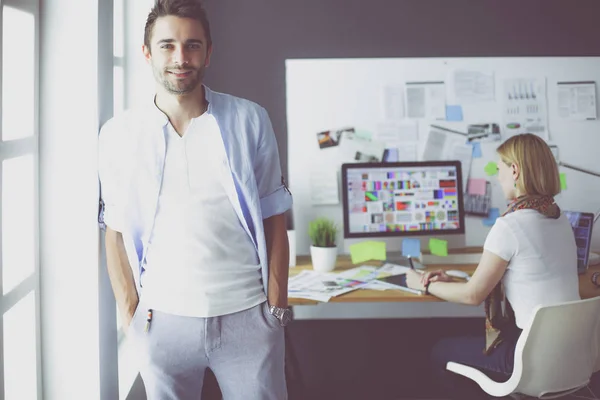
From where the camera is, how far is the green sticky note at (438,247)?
2.92m

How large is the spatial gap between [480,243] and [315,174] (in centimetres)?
93

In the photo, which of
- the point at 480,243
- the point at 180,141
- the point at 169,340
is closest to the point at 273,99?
the point at 480,243

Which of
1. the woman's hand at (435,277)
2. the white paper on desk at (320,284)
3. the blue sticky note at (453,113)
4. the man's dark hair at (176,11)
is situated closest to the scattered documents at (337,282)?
the white paper on desk at (320,284)

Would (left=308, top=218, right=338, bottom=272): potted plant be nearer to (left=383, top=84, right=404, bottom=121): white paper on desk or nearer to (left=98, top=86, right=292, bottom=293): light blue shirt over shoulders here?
(left=383, top=84, right=404, bottom=121): white paper on desk

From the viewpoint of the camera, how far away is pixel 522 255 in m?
2.15

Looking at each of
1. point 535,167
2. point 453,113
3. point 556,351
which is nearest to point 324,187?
point 453,113

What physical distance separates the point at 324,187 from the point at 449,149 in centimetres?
67

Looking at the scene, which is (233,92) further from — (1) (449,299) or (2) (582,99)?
(2) (582,99)

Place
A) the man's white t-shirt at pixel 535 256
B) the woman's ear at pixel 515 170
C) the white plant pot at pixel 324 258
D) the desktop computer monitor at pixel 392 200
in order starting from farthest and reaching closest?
the desktop computer monitor at pixel 392 200 → the white plant pot at pixel 324 258 → the woman's ear at pixel 515 170 → the man's white t-shirt at pixel 535 256

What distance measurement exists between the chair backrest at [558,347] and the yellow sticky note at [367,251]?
0.85 m

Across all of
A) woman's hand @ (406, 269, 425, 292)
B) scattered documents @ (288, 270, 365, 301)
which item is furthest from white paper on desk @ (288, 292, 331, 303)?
woman's hand @ (406, 269, 425, 292)

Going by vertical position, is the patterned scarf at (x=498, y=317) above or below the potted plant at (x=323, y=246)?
below

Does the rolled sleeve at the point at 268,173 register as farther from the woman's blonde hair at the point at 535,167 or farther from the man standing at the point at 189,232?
the woman's blonde hair at the point at 535,167

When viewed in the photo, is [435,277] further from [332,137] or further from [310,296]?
[332,137]
